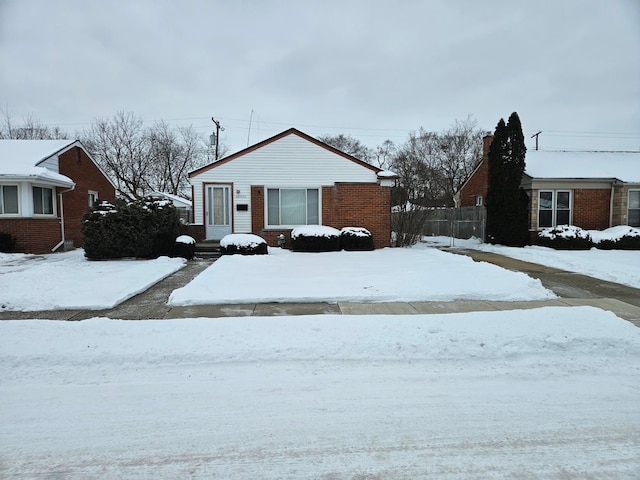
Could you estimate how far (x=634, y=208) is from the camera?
18531mm

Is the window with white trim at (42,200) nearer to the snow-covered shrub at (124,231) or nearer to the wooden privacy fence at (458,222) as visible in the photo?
the snow-covered shrub at (124,231)

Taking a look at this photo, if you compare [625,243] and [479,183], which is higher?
[479,183]

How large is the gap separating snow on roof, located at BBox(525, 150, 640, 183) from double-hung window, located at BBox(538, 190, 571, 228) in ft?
2.79

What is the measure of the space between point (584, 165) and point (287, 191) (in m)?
14.9

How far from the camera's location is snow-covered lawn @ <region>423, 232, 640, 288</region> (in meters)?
9.71

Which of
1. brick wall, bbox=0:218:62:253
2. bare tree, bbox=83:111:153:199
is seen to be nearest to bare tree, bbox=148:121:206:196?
bare tree, bbox=83:111:153:199

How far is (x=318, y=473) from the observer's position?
2570 millimetres

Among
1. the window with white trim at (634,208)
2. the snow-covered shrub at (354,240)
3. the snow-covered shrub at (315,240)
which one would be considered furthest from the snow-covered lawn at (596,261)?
the snow-covered shrub at (315,240)

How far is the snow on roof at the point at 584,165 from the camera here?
18406 mm

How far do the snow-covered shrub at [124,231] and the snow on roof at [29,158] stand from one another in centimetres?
398

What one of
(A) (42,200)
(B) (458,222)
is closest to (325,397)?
(A) (42,200)

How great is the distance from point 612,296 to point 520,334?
13.9 ft

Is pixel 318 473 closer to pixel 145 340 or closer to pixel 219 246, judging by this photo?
pixel 145 340

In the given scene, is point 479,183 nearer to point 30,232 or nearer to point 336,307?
point 336,307
